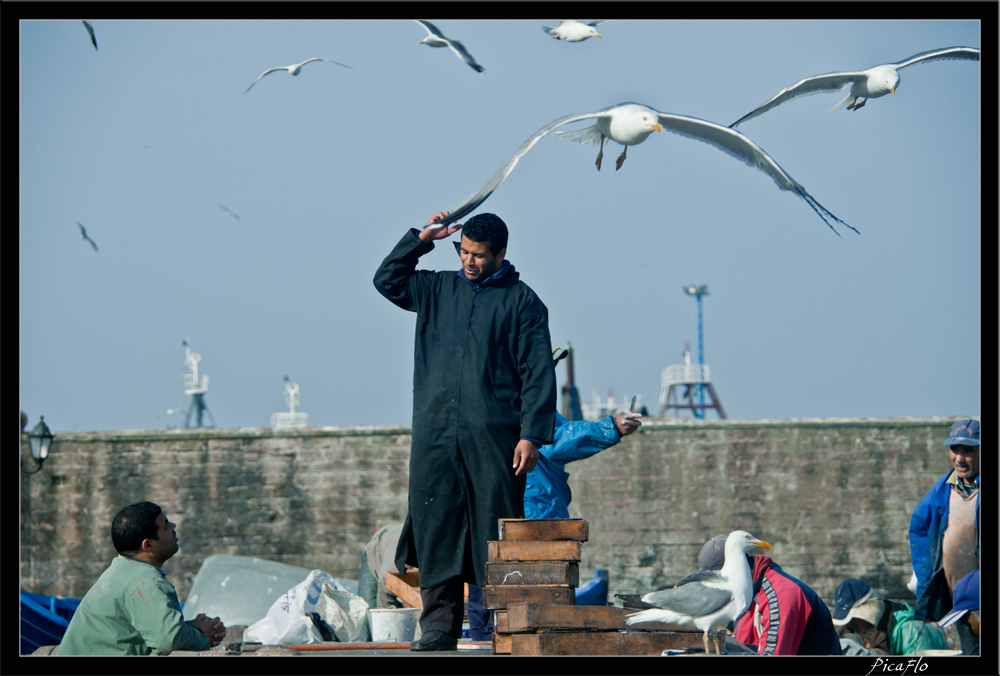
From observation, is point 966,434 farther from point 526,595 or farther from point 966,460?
point 526,595

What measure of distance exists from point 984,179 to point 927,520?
1.87 m

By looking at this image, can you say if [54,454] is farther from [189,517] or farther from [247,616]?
[247,616]

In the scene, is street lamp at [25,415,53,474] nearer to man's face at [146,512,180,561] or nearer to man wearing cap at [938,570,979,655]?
man's face at [146,512,180,561]

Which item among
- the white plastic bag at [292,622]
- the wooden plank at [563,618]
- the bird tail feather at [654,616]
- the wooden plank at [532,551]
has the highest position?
the wooden plank at [532,551]

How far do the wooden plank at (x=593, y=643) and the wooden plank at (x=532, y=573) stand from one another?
0.21m

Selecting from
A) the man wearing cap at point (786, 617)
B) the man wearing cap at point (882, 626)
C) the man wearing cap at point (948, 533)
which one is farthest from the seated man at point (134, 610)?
the man wearing cap at point (948, 533)

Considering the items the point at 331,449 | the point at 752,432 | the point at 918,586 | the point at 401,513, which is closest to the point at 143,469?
the point at 331,449

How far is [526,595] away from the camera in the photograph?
13.0 feet

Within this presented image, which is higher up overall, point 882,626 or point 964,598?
point 964,598

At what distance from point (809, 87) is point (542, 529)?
3284 millimetres

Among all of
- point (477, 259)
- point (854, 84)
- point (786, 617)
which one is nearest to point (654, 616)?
point (786, 617)

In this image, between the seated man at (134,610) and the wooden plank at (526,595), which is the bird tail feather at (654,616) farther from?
the seated man at (134,610)

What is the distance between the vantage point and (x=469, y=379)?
14.2 feet

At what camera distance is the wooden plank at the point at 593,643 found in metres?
3.78
